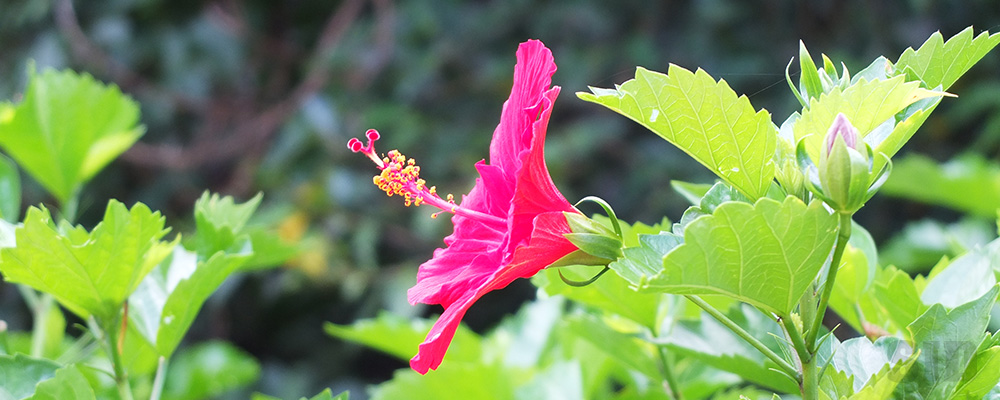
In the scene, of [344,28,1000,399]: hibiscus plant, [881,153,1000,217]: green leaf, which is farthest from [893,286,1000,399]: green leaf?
[881,153,1000,217]: green leaf

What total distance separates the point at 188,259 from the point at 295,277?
4.71ft

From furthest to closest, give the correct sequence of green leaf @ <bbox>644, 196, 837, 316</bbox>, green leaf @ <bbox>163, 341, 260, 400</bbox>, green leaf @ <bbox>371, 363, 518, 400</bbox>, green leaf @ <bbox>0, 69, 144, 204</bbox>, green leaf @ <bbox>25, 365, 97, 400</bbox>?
green leaf @ <bbox>163, 341, 260, 400</bbox> < green leaf @ <bbox>0, 69, 144, 204</bbox> < green leaf @ <bbox>371, 363, 518, 400</bbox> < green leaf @ <bbox>25, 365, 97, 400</bbox> < green leaf @ <bbox>644, 196, 837, 316</bbox>

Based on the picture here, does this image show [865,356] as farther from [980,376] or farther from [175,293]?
[175,293]

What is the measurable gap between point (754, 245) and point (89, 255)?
40 centimetres

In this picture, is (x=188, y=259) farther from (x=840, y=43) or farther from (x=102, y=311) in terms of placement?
(x=840, y=43)

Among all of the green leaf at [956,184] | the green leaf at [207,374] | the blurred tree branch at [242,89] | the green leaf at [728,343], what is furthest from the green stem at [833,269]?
the blurred tree branch at [242,89]

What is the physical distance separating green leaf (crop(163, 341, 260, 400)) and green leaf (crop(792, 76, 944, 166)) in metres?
0.80

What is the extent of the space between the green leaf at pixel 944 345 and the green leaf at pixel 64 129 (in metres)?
0.73

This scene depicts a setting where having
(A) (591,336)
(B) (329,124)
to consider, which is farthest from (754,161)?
(B) (329,124)

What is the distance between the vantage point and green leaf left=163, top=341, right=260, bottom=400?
3.27 ft

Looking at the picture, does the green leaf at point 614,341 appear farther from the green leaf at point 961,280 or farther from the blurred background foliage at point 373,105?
the blurred background foliage at point 373,105

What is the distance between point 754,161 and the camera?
1.33 feet

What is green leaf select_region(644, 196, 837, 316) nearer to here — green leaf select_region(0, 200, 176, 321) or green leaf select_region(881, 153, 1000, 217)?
green leaf select_region(0, 200, 176, 321)

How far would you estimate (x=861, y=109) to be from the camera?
1.32 feet
